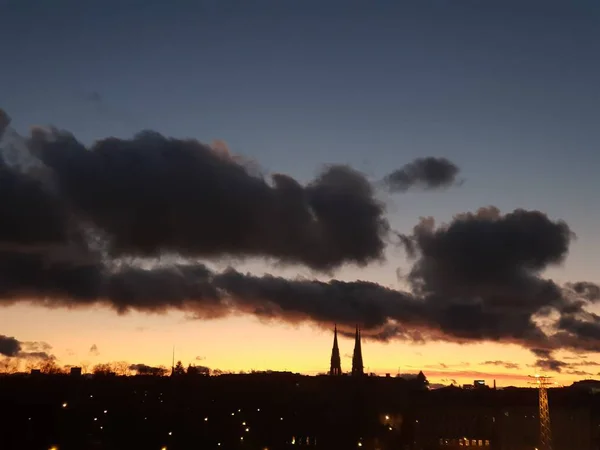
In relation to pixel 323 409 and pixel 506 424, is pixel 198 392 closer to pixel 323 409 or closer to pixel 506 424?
pixel 323 409

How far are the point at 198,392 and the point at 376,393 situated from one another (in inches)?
1728

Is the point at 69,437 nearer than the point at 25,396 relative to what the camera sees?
Yes

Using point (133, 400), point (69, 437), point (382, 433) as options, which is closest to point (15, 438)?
point (69, 437)

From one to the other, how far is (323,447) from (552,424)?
66144mm

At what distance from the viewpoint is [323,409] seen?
17950 centimetres

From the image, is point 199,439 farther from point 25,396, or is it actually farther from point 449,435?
point 449,435

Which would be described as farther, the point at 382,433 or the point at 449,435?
the point at 449,435

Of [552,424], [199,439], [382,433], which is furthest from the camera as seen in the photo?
[552,424]

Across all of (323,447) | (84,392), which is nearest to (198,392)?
(84,392)

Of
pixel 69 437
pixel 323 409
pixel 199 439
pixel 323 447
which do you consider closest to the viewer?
pixel 69 437

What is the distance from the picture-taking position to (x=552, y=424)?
19150 cm

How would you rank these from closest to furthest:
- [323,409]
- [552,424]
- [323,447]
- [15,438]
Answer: [15,438]
[323,447]
[323,409]
[552,424]

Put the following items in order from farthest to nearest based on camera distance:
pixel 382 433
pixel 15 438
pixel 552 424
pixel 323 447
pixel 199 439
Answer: pixel 552 424 → pixel 382 433 → pixel 323 447 → pixel 199 439 → pixel 15 438

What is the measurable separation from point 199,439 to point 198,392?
59.3 metres
